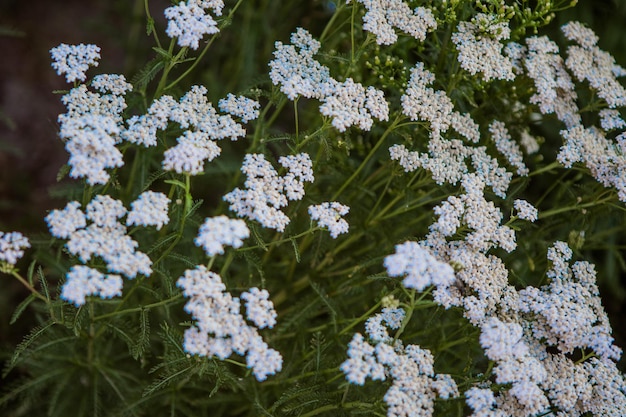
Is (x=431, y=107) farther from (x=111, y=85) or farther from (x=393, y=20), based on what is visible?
(x=111, y=85)

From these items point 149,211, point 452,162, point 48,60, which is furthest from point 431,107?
point 48,60

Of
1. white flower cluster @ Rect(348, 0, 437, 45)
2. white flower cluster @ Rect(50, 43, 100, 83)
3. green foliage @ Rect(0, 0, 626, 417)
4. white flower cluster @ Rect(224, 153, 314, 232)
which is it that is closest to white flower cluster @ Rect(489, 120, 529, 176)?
green foliage @ Rect(0, 0, 626, 417)

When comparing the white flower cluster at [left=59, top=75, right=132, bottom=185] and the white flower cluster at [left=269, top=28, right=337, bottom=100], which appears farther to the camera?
the white flower cluster at [left=269, top=28, right=337, bottom=100]

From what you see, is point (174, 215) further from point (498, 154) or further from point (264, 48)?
point (264, 48)

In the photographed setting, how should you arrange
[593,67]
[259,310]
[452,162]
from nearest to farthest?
[259,310] → [452,162] → [593,67]

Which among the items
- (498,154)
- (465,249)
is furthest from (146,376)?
(498,154)

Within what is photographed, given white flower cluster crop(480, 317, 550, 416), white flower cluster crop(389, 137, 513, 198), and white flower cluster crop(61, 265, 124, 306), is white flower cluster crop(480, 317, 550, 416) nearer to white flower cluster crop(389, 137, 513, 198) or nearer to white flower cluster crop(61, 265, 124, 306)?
white flower cluster crop(389, 137, 513, 198)

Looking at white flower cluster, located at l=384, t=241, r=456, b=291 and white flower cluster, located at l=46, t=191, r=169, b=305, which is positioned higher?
white flower cluster, located at l=384, t=241, r=456, b=291
